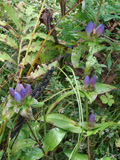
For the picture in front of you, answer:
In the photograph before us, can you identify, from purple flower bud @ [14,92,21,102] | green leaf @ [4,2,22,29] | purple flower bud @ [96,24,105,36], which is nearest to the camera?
purple flower bud @ [14,92,21,102]

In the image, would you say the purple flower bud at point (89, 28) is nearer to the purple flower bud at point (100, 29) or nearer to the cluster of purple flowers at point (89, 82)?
the purple flower bud at point (100, 29)

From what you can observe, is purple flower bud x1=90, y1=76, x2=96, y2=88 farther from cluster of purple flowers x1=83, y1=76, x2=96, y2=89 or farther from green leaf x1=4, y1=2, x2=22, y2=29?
green leaf x1=4, y1=2, x2=22, y2=29

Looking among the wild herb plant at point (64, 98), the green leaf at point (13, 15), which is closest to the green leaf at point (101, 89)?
the wild herb plant at point (64, 98)

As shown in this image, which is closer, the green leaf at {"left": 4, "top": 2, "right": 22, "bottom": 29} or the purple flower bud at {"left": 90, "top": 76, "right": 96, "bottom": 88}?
the purple flower bud at {"left": 90, "top": 76, "right": 96, "bottom": 88}

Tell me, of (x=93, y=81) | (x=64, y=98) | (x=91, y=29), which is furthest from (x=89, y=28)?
(x=64, y=98)

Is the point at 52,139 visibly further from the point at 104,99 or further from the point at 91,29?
the point at 91,29

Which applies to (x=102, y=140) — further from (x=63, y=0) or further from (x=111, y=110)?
(x=63, y=0)

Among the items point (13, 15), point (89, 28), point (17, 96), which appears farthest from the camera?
point (13, 15)

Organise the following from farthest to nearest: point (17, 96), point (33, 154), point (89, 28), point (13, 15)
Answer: point (13, 15), point (89, 28), point (33, 154), point (17, 96)

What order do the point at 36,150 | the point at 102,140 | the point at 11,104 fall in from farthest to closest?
the point at 102,140 < the point at 36,150 < the point at 11,104

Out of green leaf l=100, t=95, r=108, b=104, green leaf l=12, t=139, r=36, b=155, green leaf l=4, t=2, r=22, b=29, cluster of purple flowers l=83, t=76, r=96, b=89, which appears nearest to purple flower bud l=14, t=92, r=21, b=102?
green leaf l=12, t=139, r=36, b=155

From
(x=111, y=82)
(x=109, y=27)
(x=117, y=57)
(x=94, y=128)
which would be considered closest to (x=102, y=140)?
(x=94, y=128)
